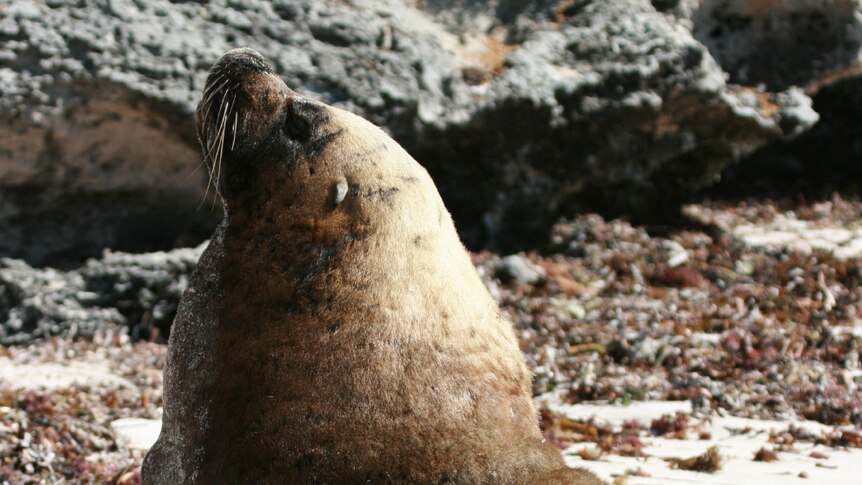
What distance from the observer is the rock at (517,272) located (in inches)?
341

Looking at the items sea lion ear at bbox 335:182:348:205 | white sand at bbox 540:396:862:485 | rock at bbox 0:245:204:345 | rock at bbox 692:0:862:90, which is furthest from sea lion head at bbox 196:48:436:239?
rock at bbox 692:0:862:90

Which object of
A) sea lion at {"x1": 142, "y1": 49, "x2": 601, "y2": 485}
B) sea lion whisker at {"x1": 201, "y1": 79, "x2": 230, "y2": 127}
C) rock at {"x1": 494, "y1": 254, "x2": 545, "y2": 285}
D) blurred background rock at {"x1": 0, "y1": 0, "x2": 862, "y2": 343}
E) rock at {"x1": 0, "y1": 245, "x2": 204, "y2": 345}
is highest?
sea lion whisker at {"x1": 201, "y1": 79, "x2": 230, "y2": 127}

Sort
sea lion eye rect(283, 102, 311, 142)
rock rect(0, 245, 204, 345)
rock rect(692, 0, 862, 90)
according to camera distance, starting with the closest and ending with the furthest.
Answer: sea lion eye rect(283, 102, 311, 142)
rock rect(0, 245, 204, 345)
rock rect(692, 0, 862, 90)

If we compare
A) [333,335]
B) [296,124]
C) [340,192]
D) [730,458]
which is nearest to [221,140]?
[296,124]

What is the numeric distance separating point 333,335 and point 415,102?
5397mm

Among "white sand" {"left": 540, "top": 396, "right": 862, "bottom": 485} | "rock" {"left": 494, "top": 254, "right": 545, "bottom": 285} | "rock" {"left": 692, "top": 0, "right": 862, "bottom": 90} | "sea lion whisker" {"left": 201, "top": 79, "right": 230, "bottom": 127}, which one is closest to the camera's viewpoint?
"sea lion whisker" {"left": 201, "top": 79, "right": 230, "bottom": 127}

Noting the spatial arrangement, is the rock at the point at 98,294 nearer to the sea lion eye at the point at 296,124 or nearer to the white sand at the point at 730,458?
the white sand at the point at 730,458

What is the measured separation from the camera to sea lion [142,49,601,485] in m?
2.87

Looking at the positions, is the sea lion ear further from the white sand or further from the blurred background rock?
the blurred background rock

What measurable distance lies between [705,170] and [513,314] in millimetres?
3517

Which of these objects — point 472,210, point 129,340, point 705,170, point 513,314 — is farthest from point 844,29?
point 129,340

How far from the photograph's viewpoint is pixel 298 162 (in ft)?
11.1

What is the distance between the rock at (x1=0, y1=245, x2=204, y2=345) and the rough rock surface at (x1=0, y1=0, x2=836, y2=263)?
0.39m

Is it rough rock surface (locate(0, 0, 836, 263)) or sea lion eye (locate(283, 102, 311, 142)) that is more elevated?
sea lion eye (locate(283, 102, 311, 142))
